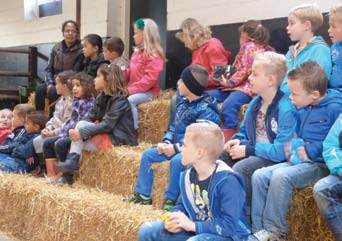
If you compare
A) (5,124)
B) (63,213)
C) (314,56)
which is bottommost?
(63,213)

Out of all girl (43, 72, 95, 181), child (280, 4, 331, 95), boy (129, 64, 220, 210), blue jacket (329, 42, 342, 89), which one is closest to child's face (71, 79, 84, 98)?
girl (43, 72, 95, 181)

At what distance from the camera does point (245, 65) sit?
4504mm

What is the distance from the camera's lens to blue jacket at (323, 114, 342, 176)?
2.91 m

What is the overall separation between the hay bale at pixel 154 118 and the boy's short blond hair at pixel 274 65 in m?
1.68

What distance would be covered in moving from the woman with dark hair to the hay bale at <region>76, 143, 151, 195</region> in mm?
1828

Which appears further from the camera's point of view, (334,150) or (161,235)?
(334,150)

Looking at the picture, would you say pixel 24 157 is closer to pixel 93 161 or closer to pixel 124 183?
pixel 93 161

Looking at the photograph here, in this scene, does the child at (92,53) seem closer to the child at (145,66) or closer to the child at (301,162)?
the child at (145,66)

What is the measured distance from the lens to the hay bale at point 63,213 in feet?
11.0

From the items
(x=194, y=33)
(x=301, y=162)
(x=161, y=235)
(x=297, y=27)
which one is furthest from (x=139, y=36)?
(x=161, y=235)

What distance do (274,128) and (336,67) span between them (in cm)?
71

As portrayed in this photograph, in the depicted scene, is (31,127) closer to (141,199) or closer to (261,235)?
(141,199)

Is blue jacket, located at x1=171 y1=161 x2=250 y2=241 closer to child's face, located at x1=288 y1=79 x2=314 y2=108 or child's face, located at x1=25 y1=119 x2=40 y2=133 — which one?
child's face, located at x1=288 y1=79 x2=314 y2=108

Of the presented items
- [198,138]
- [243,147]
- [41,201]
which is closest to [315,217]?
[243,147]
